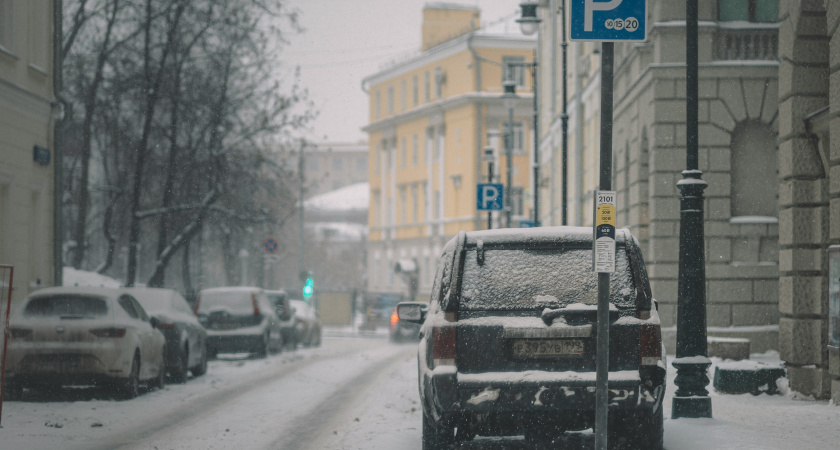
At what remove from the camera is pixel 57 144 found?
25.1 m

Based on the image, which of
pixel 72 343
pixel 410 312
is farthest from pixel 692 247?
pixel 72 343

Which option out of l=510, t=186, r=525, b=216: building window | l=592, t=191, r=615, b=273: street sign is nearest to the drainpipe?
l=592, t=191, r=615, b=273: street sign

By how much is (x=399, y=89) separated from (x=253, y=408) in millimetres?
65321

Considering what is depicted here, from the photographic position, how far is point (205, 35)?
31.1 m

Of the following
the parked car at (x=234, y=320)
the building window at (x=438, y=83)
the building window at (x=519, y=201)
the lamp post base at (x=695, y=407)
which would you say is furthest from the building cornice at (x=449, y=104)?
the lamp post base at (x=695, y=407)

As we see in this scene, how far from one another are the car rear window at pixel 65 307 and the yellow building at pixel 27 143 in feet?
23.9

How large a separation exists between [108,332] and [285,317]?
15277 millimetres

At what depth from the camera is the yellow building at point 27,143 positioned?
879 inches

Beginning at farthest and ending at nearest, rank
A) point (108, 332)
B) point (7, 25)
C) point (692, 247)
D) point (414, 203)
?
point (414, 203) < point (7, 25) < point (108, 332) < point (692, 247)

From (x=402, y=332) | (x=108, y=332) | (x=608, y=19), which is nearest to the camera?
(x=608, y=19)

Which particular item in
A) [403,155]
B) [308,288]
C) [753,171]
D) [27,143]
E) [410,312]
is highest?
[403,155]

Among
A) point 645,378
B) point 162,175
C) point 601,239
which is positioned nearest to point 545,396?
point 645,378

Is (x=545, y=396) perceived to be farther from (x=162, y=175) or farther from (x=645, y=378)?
(x=162, y=175)

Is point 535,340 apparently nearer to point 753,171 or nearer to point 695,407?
point 695,407
